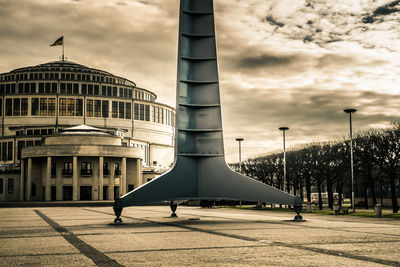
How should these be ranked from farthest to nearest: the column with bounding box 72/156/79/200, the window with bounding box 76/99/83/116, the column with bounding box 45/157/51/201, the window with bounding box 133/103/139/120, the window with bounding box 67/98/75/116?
the window with bounding box 133/103/139/120 < the window with bounding box 76/99/83/116 < the window with bounding box 67/98/75/116 < the column with bounding box 45/157/51/201 < the column with bounding box 72/156/79/200

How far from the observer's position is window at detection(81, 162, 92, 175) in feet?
264

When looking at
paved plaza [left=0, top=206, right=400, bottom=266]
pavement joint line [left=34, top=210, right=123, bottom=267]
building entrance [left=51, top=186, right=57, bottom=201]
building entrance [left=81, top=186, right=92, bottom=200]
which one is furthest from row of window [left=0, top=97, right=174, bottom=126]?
pavement joint line [left=34, top=210, right=123, bottom=267]

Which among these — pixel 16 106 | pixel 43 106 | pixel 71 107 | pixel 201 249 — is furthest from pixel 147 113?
pixel 201 249

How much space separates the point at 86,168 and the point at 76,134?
19.8 ft

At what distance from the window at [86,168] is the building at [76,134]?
0.55ft

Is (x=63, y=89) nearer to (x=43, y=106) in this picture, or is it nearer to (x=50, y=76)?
(x=50, y=76)

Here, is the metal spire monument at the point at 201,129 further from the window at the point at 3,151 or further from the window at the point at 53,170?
the window at the point at 3,151

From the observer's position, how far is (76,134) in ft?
266

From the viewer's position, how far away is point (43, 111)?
101062 millimetres

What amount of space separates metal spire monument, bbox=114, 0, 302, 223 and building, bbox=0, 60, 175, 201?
5368cm

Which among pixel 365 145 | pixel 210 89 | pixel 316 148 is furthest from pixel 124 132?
pixel 210 89

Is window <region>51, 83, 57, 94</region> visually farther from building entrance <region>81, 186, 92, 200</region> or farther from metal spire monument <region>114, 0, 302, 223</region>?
metal spire monument <region>114, 0, 302, 223</region>

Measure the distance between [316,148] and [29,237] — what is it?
53.7 m

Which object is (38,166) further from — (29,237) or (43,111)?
(29,237)
